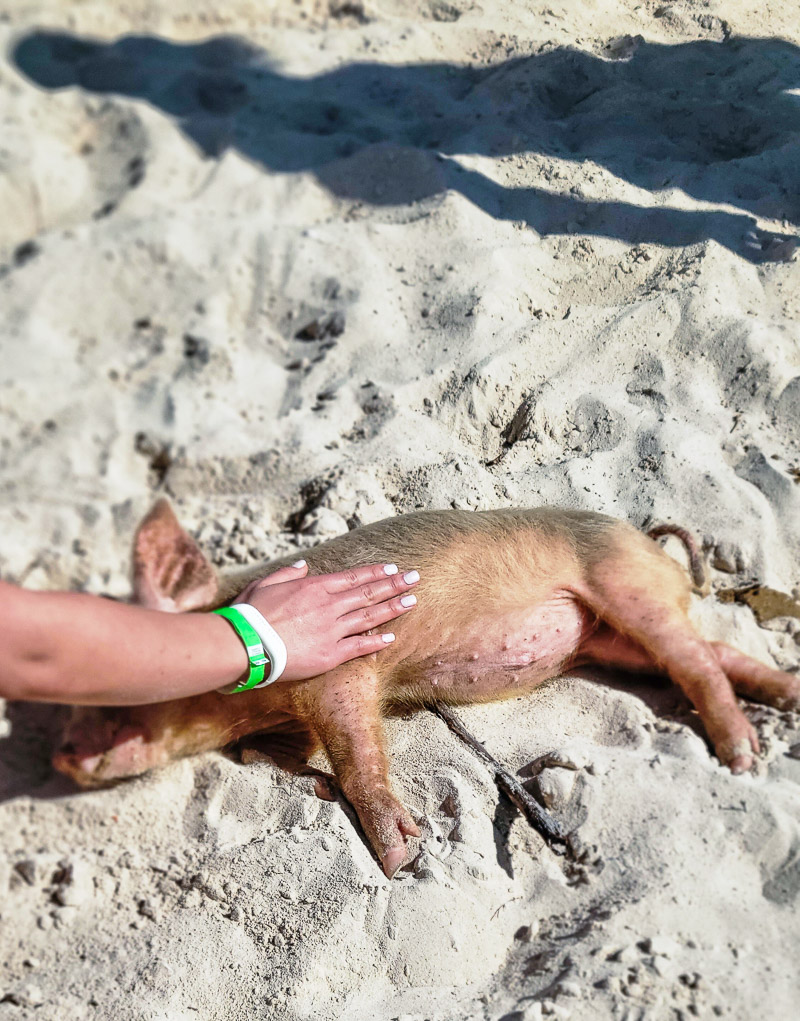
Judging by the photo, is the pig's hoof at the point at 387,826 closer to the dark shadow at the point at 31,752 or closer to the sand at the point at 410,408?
the sand at the point at 410,408

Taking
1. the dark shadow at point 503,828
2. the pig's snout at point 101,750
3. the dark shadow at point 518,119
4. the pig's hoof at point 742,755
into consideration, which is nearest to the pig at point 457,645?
the pig's snout at point 101,750

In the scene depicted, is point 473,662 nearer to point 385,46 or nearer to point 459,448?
point 459,448

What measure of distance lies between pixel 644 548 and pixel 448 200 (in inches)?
80.0

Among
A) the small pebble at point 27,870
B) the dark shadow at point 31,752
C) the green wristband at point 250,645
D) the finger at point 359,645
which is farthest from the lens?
the dark shadow at point 31,752

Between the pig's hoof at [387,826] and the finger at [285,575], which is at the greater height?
the finger at [285,575]

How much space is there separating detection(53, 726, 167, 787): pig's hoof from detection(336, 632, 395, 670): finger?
61 centimetres

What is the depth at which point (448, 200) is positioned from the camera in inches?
140

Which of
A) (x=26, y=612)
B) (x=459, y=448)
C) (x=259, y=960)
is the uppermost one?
(x=26, y=612)

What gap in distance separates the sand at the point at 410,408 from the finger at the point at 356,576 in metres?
0.45

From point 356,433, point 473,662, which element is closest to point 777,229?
point 356,433

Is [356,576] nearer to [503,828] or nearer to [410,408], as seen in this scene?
[503,828]

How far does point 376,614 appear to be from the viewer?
2248 millimetres

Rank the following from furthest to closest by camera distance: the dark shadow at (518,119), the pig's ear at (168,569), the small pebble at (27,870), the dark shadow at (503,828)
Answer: the dark shadow at (518,119), the pig's ear at (168,569), the small pebble at (27,870), the dark shadow at (503,828)

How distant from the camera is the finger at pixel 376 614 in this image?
2199mm
